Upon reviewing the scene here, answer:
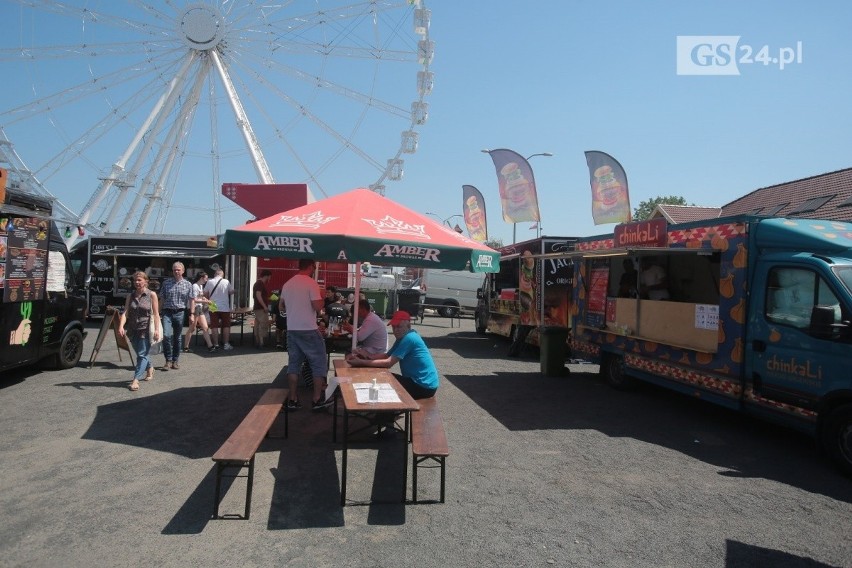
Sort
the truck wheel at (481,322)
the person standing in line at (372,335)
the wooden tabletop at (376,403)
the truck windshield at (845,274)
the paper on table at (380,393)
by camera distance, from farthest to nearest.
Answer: the truck wheel at (481,322), the person standing in line at (372,335), the truck windshield at (845,274), the paper on table at (380,393), the wooden tabletop at (376,403)

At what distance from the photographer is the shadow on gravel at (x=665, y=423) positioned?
217 inches

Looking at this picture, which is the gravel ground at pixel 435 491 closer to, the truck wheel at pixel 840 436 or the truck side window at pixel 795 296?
the truck wheel at pixel 840 436

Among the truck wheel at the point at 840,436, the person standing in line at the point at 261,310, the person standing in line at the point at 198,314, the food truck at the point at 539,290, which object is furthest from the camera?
the food truck at the point at 539,290

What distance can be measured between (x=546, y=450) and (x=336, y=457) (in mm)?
2083

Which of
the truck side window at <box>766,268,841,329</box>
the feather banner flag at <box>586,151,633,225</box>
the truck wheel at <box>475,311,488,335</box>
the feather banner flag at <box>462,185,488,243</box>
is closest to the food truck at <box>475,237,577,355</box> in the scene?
the truck wheel at <box>475,311,488,335</box>

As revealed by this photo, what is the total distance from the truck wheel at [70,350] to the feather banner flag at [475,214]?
55.6ft

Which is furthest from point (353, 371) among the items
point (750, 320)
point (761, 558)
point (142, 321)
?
point (750, 320)

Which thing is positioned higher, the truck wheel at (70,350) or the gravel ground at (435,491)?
the truck wheel at (70,350)

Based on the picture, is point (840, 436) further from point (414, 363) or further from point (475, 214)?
point (475, 214)

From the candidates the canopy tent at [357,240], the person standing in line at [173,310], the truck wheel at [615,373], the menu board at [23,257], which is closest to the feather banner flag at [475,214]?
the truck wheel at [615,373]

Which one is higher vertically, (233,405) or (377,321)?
(377,321)

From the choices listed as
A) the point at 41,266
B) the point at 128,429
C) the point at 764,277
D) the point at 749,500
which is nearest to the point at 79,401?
the point at 128,429

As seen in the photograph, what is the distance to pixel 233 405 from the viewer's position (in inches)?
287

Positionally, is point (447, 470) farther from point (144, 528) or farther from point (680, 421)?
point (680, 421)
